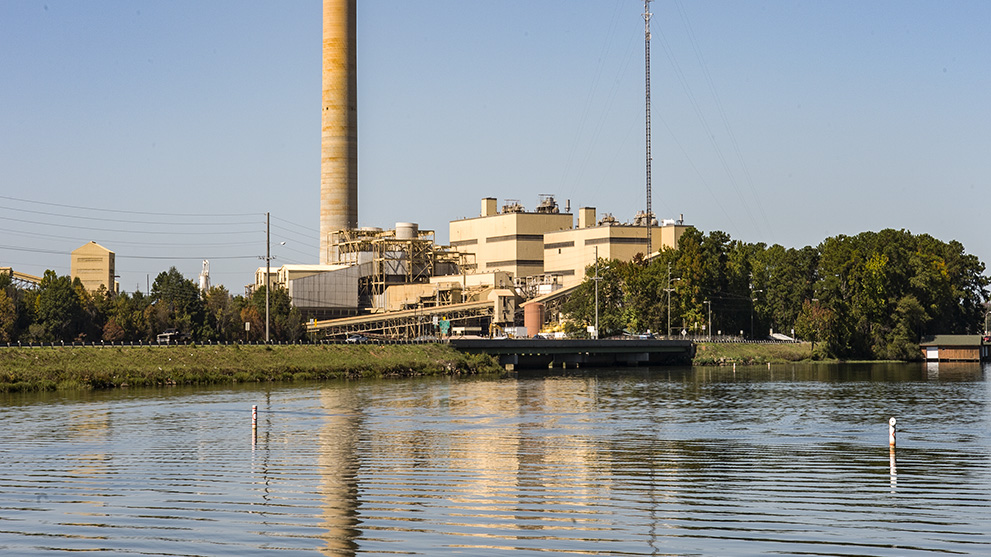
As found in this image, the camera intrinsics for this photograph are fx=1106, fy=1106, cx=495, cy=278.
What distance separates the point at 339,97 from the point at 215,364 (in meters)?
78.8

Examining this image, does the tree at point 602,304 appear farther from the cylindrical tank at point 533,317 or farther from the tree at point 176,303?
the tree at point 176,303

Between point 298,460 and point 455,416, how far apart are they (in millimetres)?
20149

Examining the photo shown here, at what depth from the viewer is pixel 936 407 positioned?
197 ft

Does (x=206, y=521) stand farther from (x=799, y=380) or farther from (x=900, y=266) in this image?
(x=900, y=266)

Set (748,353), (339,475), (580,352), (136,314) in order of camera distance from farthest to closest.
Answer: (748,353), (136,314), (580,352), (339,475)

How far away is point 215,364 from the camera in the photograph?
94062 mm

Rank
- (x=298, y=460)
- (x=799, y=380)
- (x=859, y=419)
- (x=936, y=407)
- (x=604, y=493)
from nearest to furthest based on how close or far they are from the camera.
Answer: (x=604, y=493) → (x=298, y=460) → (x=859, y=419) → (x=936, y=407) → (x=799, y=380)

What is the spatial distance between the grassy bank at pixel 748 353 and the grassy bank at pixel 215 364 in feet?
124

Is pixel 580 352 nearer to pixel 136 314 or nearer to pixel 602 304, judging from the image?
pixel 602 304

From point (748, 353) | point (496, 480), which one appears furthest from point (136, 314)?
point (496, 480)

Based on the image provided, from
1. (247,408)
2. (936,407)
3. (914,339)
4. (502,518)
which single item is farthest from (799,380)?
(502,518)

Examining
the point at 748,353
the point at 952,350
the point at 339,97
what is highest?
the point at 339,97

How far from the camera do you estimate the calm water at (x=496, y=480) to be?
22.2m

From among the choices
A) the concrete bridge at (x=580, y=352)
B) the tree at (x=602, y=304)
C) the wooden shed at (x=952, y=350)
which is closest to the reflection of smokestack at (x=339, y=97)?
the tree at (x=602, y=304)
